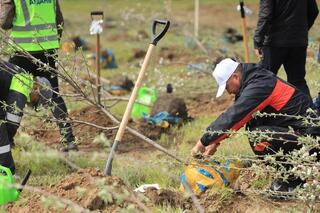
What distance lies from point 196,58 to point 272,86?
7612mm

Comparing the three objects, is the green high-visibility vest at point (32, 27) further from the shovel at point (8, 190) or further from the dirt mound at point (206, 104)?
the dirt mound at point (206, 104)

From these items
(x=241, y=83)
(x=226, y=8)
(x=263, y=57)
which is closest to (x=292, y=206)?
(x=241, y=83)

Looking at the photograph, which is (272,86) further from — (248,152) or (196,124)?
(196,124)

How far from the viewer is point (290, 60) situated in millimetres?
6383

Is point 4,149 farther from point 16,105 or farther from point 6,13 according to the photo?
point 6,13

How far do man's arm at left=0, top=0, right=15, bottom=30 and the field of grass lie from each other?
0.62 meters

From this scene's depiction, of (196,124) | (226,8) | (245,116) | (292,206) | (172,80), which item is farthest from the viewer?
(226,8)

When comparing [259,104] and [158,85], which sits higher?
[259,104]

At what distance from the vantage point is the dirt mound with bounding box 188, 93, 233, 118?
812cm

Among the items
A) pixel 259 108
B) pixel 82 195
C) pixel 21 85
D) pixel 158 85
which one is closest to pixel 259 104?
pixel 259 108

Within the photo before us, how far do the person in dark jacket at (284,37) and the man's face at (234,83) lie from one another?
5.16 ft

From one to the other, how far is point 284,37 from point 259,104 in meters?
1.89

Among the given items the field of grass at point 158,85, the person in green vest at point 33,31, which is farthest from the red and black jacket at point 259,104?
the person in green vest at point 33,31

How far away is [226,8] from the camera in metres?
24.3
